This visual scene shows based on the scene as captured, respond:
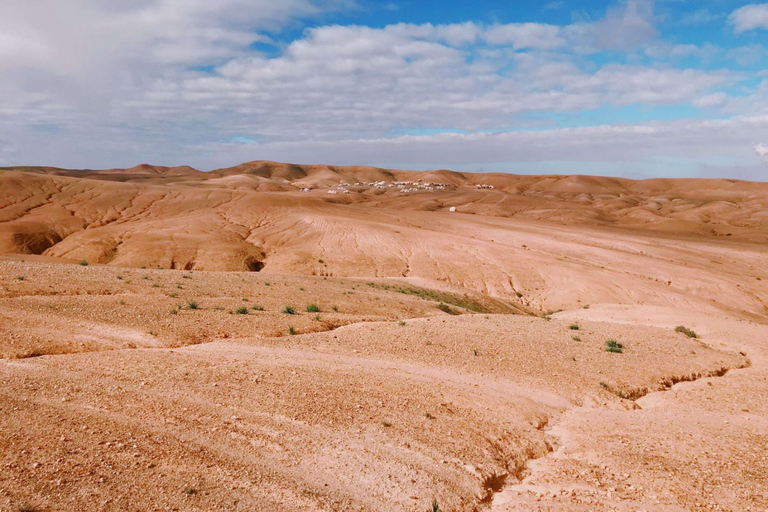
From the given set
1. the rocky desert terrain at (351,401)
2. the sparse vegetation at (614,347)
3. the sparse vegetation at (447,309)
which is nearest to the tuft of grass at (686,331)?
the rocky desert terrain at (351,401)

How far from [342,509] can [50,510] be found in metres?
3.37

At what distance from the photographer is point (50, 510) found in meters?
5.90

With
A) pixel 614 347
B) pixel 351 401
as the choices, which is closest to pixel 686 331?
pixel 614 347

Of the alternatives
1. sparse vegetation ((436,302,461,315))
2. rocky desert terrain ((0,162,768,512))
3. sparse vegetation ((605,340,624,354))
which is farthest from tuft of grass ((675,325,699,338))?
sparse vegetation ((436,302,461,315))

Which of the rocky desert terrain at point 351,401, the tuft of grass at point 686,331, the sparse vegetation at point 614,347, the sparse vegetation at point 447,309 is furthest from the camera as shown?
the sparse vegetation at point 447,309

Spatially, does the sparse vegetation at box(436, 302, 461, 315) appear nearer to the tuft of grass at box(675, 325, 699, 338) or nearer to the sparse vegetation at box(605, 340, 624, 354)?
the sparse vegetation at box(605, 340, 624, 354)

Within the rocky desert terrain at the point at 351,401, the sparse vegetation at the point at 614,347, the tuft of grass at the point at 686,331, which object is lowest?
the tuft of grass at the point at 686,331

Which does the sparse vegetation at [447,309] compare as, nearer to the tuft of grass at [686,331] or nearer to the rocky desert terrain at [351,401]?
the rocky desert terrain at [351,401]

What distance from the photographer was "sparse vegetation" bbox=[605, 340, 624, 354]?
51.1 ft

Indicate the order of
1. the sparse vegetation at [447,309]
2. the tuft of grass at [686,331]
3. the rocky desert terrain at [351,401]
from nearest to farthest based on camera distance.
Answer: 1. the rocky desert terrain at [351,401]
2. the tuft of grass at [686,331]
3. the sparse vegetation at [447,309]

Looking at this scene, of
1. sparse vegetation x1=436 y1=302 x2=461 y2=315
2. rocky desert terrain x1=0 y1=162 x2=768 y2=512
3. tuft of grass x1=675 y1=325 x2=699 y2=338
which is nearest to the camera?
rocky desert terrain x1=0 y1=162 x2=768 y2=512

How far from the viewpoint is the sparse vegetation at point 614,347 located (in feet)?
51.1

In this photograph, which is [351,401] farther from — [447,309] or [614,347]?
[447,309]

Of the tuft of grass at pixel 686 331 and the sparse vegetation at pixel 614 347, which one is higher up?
the sparse vegetation at pixel 614 347
